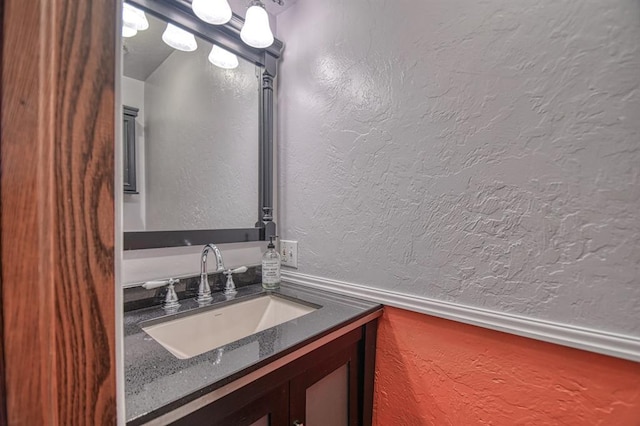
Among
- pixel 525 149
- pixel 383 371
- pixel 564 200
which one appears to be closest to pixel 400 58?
pixel 525 149

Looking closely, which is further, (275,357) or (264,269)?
(264,269)

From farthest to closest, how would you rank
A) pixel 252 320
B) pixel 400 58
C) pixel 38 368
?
pixel 252 320 < pixel 400 58 < pixel 38 368

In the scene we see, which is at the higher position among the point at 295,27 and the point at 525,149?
the point at 295,27

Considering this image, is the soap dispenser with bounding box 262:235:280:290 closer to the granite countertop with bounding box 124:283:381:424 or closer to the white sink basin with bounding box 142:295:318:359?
the white sink basin with bounding box 142:295:318:359

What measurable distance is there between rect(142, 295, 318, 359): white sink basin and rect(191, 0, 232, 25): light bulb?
1.05 meters

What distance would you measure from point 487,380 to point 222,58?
4.97 ft

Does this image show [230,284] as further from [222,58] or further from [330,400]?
[222,58]

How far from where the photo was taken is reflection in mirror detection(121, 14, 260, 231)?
983 millimetres

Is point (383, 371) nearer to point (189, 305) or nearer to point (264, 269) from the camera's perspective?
point (264, 269)

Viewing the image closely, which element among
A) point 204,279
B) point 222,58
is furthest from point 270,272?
point 222,58

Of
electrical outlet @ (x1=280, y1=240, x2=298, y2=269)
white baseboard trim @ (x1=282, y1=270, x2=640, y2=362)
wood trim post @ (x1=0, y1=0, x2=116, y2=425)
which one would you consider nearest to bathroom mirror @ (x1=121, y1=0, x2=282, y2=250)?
electrical outlet @ (x1=280, y1=240, x2=298, y2=269)

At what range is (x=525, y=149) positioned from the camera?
75 centimetres

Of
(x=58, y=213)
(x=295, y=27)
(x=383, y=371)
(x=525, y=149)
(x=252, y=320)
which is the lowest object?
(x=383, y=371)

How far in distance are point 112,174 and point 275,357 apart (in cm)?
52
